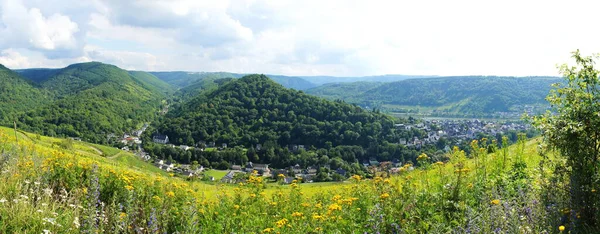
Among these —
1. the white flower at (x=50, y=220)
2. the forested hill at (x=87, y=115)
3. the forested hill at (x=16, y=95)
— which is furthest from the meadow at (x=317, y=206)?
the forested hill at (x=16, y=95)

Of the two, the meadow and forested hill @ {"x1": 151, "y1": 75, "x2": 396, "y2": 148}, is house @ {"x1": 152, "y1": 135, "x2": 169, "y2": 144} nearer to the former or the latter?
forested hill @ {"x1": 151, "y1": 75, "x2": 396, "y2": 148}

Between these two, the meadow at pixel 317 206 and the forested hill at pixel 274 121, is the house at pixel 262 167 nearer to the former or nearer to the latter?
the forested hill at pixel 274 121

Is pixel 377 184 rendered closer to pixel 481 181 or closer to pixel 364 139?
pixel 481 181

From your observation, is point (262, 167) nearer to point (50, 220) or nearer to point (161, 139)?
point (161, 139)

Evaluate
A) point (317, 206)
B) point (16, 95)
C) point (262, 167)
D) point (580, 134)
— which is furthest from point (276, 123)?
point (16, 95)

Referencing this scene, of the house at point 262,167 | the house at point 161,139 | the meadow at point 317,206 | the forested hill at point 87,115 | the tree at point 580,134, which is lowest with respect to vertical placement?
the house at point 262,167

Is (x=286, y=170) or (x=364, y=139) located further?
(x=364, y=139)

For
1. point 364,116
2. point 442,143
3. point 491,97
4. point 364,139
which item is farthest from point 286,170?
point 491,97
